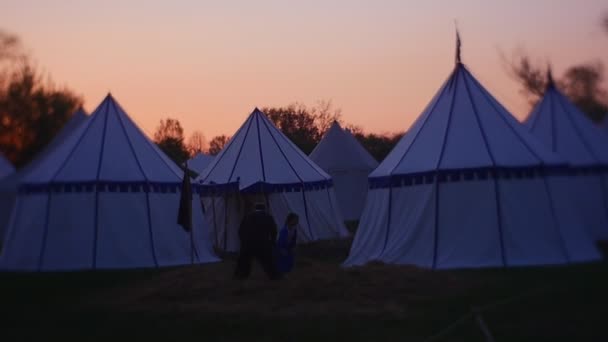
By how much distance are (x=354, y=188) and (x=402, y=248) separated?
62.4 feet

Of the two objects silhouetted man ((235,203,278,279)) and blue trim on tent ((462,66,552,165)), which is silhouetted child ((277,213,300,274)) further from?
blue trim on tent ((462,66,552,165))

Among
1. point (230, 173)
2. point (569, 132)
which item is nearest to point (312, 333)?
point (569, 132)

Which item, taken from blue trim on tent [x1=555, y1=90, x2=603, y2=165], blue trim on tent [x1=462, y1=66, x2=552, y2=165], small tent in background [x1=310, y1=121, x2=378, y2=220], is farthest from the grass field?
small tent in background [x1=310, y1=121, x2=378, y2=220]

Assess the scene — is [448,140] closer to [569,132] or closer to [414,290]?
[569,132]

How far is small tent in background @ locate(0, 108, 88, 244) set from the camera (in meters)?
18.9

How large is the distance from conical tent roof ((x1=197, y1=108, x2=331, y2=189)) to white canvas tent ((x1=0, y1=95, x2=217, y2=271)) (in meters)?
4.40

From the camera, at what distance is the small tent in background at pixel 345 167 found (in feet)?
115

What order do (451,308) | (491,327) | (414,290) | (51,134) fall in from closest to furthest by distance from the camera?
(491,327)
(451,308)
(414,290)
(51,134)

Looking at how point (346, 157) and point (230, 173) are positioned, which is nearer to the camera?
point (230, 173)

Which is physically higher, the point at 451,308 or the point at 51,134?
the point at 51,134

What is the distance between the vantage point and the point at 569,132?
18.6 m

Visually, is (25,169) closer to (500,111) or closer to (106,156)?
(106,156)

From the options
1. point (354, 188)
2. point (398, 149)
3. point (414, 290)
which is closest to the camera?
point (414, 290)

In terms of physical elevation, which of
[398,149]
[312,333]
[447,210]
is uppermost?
[398,149]
